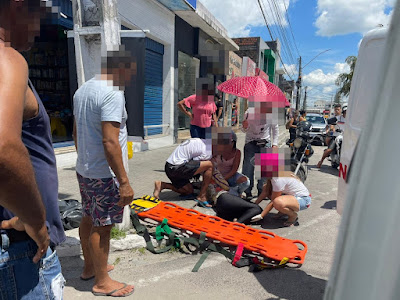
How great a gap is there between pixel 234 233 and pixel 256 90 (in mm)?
2441

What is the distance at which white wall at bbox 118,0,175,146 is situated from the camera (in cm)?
758

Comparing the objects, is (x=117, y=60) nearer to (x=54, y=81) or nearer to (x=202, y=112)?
(x=202, y=112)

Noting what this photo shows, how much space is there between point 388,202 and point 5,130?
3.12ft

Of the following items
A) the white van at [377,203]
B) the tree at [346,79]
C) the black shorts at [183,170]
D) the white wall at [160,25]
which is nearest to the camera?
the white van at [377,203]

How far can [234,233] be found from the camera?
121 inches

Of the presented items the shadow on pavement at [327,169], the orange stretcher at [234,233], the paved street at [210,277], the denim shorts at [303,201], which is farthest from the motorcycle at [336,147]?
the orange stretcher at [234,233]

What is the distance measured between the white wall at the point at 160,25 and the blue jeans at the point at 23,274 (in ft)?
23.7

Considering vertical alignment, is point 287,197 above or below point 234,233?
above

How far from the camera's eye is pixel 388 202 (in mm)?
516

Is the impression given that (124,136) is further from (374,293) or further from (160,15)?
(160,15)

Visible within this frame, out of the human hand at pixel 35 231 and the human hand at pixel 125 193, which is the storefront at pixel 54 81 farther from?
the human hand at pixel 35 231

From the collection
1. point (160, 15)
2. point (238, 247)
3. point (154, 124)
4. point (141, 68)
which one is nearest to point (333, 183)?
point (238, 247)

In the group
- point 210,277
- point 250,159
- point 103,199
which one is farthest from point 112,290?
point 250,159

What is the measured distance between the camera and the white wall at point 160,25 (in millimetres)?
7582
